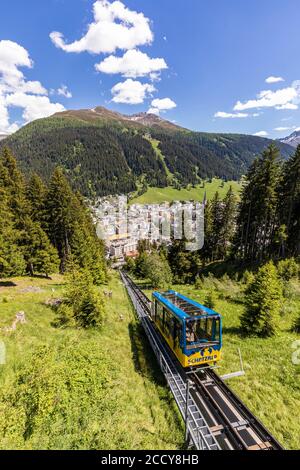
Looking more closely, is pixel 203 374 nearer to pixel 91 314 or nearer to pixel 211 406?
pixel 211 406

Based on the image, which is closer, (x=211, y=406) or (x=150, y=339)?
(x=211, y=406)

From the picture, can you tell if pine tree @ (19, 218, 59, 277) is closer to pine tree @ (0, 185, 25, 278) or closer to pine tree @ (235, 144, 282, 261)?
pine tree @ (0, 185, 25, 278)

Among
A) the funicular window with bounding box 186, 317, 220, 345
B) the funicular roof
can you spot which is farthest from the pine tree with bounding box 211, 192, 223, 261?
the funicular window with bounding box 186, 317, 220, 345

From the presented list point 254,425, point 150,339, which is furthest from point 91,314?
point 254,425

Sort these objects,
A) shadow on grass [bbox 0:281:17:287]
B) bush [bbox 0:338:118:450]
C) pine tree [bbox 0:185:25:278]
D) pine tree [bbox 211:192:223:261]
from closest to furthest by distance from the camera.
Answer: bush [bbox 0:338:118:450] < pine tree [bbox 0:185:25:278] < shadow on grass [bbox 0:281:17:287] < pine tree [bbox 211:192:223:261]

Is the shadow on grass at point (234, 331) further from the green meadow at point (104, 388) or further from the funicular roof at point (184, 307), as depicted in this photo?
the funicular roof at point (184, 307)
